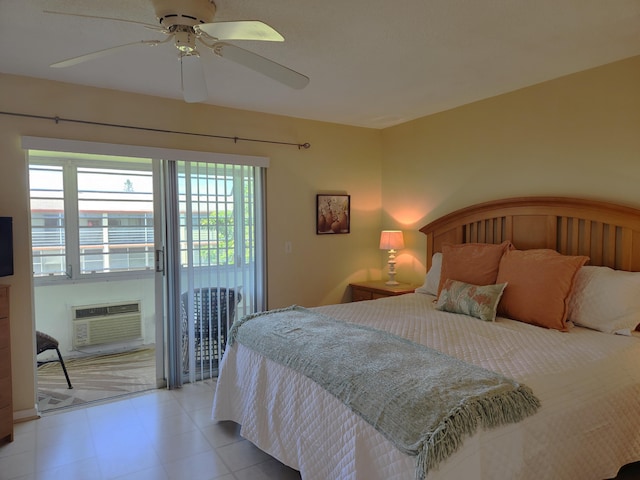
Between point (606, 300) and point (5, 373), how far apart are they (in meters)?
3.66

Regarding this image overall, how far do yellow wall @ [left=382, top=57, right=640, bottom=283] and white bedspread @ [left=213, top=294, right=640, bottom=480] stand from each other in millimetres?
1134

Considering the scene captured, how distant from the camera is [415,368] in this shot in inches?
71.2

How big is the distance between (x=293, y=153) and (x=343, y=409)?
2.69 meters

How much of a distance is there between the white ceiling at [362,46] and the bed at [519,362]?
970mm

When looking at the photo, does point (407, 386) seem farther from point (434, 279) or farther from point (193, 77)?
point (434, 279)

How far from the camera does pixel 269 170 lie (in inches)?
150

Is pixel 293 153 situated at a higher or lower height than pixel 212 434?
higher

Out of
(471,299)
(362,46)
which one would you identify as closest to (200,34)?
(362,46)

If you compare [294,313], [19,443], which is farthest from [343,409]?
[19,443]

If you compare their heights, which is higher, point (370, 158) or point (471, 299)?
point (370, 158)

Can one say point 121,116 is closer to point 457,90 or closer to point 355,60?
point 355,60

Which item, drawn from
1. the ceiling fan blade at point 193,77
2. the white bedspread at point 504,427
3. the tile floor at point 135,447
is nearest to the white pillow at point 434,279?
the white bedspread at point 504,427

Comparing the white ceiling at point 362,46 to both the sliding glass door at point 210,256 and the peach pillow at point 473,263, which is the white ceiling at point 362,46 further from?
the peach pillow at point 473,263

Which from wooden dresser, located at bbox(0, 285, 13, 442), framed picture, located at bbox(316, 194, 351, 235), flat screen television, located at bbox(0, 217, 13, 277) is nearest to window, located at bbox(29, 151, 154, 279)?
flat screen television, located at bbox(0, 217, 13, 277)
